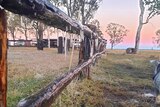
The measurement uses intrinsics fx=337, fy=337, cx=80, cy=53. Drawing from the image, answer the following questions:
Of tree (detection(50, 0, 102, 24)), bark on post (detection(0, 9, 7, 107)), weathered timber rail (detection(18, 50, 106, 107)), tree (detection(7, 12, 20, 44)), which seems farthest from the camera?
tree (detection(50, 0, 102, 24))

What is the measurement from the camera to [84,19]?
37.8 metres

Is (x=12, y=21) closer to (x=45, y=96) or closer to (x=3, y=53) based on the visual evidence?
(x=45, y=96)

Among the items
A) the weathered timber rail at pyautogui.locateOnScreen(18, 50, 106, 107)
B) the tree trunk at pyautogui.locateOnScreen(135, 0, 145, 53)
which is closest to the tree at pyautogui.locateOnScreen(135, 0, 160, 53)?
the tree trunk at pyautogui.locateOnScreen(135, 0, 145, 53)

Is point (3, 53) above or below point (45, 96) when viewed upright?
above

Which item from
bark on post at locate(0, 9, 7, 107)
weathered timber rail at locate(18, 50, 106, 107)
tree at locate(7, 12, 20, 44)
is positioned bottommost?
weathered timber rail at locate(18, 50, 106, 107)

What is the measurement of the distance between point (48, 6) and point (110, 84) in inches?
177

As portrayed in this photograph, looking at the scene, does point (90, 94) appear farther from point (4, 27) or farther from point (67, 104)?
point (4, 27)

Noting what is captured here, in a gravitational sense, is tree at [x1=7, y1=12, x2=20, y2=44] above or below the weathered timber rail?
above

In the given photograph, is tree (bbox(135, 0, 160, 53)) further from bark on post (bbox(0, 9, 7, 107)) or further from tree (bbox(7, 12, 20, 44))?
bark on post (bbox(0, 9, 7, 107))

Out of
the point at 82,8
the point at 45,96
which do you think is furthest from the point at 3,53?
the point at 82,8

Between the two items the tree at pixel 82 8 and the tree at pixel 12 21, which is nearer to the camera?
the tree at pixel 12 21

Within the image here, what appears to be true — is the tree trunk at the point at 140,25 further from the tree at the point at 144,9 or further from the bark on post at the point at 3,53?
the bark on post at the point at 3,53

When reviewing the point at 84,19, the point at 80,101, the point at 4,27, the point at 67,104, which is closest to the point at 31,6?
the point at 4,27

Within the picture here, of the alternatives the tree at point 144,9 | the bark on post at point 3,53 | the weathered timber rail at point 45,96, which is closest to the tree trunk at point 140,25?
the tree at point 144,9
